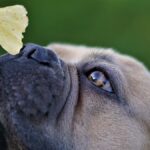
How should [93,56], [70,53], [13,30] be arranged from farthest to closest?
[70,53]
[93,56]
[13,30]

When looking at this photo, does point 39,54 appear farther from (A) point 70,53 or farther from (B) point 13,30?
(B) point 13,30

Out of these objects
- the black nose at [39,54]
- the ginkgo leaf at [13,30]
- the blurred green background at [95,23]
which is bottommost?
the blurred green background at [95,23]

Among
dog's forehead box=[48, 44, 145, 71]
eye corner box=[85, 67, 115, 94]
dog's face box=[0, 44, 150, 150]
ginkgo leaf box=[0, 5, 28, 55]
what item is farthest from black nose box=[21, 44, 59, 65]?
ginkgo leaf box=[0, 5, 28, 55]

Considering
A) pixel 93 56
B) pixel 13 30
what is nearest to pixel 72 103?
pixel 93 56

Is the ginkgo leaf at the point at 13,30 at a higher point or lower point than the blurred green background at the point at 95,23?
higher

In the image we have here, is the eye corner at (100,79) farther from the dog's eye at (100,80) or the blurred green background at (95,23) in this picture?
the blurred green background at (95,23)

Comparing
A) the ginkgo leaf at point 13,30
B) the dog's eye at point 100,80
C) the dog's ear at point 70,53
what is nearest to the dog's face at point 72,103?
the dog's eye at point 100,80

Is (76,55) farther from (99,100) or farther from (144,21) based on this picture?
(144,21)
